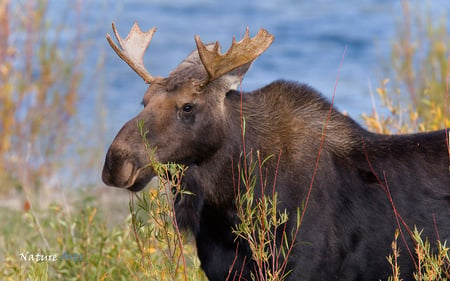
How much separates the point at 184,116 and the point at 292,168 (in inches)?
27.0

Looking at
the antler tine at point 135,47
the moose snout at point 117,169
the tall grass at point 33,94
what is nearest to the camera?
the moose snout at point 117,169

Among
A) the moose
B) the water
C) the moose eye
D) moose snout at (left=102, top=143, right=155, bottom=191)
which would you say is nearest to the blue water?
the water

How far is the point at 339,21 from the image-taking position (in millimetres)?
20672

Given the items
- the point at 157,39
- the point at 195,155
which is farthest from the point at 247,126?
the point at 157,39

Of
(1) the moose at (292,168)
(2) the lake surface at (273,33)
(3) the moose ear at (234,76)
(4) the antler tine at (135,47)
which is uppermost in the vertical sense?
(2) the lake surface at (273,33)

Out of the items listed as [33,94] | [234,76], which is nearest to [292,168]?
[234,76]

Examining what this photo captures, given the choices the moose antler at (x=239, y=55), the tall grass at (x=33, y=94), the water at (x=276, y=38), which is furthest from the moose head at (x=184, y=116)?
the water at (x=276, y=38)

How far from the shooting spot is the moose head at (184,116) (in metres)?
4.45

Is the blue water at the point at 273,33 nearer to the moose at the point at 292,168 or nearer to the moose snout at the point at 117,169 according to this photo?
the moose at the point at 292,168

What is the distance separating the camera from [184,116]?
4.66m

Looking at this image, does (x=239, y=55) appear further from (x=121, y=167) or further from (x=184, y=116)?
(x=121, y=167)

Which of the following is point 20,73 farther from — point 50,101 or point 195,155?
point 195,155

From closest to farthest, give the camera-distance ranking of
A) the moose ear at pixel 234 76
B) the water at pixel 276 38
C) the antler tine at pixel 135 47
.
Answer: the moose ear at pixel 234 76
the antler tine at pixel 135 47
the water at pixel 276 38

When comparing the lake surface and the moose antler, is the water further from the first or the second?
the moose antler
